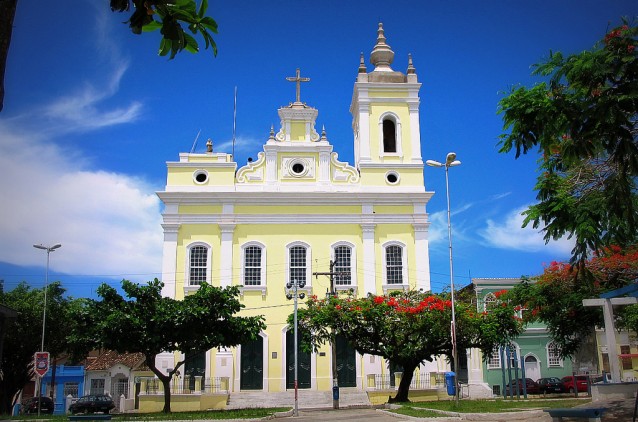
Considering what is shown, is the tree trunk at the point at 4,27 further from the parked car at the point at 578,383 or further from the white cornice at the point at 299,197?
the parked car at the point at 578,383

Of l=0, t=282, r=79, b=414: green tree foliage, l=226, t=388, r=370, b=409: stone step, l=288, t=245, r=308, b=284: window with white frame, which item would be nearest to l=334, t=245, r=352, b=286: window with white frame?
l=288, t=245, r=308, b=284: window with white frame

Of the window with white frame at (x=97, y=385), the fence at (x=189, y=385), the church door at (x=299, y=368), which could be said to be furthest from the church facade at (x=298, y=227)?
the window with white frame at (x=97, y=385)

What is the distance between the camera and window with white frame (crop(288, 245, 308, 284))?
29.7 m

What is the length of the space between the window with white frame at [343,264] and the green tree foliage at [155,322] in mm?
8250

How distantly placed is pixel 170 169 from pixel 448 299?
14939 millimetres

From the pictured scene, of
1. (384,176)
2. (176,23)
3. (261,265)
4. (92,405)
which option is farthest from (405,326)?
(176,23)

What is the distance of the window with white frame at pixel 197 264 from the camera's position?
1160 inches

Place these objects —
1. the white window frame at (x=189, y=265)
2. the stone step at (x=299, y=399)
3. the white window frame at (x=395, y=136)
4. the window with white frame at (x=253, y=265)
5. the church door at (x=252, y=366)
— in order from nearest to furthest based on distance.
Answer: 1. the stone step at (x=299, y=399)
2. the church door at (x=252, y=366)
3. the white window frame at (x=189, y=265)
4. the window with white frame at (x=253, y=265)
5. the white window frame at (x=395, y=136)

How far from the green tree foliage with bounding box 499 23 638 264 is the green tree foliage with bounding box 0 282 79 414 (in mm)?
22259

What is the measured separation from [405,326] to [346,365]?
7272 millimetres

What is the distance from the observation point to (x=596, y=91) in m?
9.48

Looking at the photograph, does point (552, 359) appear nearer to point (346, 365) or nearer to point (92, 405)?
point (346, 365)

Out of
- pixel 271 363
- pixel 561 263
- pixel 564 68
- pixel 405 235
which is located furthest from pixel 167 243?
pixel 564 68

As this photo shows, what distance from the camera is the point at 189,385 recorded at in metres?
26.1
